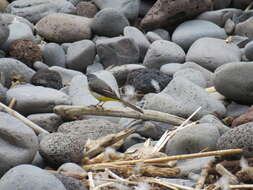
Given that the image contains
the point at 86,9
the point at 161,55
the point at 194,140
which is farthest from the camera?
the point at 86,9

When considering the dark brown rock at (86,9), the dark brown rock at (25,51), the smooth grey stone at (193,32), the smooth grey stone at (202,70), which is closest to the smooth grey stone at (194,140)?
the smooth grey stone at (202,70)

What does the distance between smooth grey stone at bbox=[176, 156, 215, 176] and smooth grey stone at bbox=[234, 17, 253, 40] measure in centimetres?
484

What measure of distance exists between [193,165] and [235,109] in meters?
1.86

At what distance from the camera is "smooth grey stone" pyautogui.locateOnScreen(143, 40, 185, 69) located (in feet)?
25.3

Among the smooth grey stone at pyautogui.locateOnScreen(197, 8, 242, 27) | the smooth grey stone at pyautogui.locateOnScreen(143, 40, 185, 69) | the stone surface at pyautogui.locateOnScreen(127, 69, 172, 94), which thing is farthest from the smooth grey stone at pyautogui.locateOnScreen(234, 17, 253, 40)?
the stone surface at pyautogui.locateOnScreen(127, 69, 172, 94)

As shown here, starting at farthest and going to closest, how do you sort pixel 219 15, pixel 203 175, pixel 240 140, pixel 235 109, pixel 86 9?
1. pixel 86 9
2. pixel 219 15
3. pixel 235 109
4. pixel 240 140
5. pixel 203 175

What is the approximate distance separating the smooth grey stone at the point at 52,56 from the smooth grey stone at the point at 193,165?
3983 mm

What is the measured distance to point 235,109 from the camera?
583 centimetres

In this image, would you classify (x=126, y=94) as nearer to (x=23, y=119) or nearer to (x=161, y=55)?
(x=161, y=55)

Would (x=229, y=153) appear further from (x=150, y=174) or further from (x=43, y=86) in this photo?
(x=43, y=86)

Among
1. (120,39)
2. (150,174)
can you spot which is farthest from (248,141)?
(120,39)

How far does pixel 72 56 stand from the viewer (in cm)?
→ 788

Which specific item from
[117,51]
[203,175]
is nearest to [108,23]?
[117,51]

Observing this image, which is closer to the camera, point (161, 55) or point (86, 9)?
point (161, 55)
